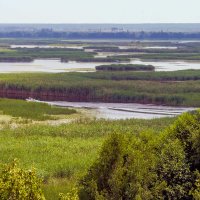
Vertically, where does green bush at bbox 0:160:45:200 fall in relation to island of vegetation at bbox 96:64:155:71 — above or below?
above

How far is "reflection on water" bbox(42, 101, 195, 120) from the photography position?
49938 millimetres

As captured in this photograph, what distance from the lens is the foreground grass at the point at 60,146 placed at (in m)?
26.0

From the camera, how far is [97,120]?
44.2 meters

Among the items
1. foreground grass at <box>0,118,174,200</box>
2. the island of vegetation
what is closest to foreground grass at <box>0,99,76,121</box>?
foreground grass at <box>0,118,174,200</box>

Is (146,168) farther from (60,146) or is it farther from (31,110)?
(31,110)

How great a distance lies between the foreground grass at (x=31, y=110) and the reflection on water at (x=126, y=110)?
367 centimetres

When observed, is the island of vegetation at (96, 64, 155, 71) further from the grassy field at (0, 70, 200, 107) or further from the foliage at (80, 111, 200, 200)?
the foliage at (80, 111, 200, 200)

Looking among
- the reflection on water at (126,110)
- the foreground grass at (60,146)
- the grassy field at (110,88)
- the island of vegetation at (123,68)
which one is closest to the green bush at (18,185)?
the foreground grass at (60,146)

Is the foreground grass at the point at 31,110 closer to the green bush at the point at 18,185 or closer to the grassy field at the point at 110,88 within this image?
the grassy field at the point at 110,88

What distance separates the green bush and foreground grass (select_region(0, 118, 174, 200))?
26.4 feet

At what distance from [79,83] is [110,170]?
44.5m

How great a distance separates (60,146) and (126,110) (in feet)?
70.3

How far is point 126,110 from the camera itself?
176 feet

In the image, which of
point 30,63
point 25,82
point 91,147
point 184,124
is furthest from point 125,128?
point 30,63
